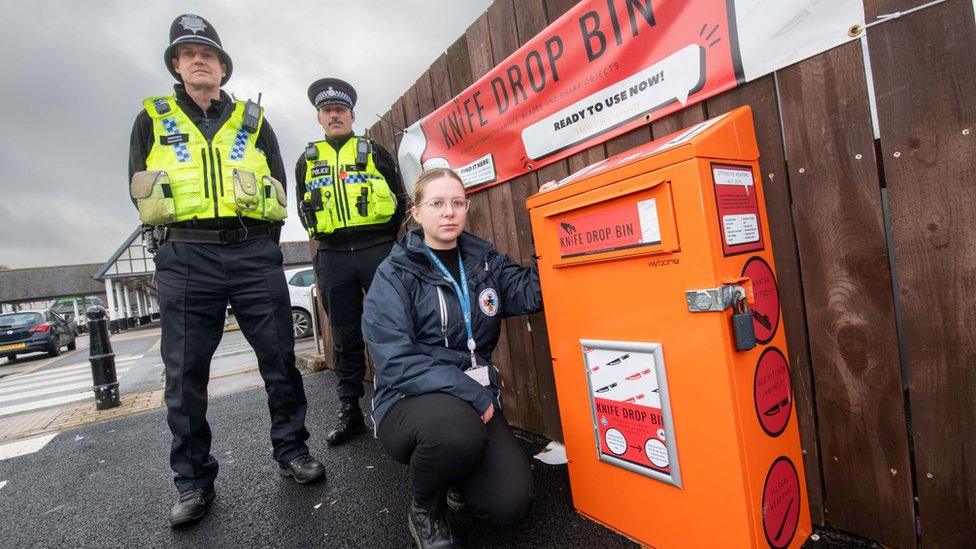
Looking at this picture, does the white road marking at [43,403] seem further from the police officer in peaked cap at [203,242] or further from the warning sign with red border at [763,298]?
the warning sign with red border at [763,298]

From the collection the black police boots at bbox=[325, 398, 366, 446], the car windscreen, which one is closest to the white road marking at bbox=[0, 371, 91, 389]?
the car windscreen

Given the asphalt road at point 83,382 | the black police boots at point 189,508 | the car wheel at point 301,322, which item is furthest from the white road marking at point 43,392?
the black police boots at point 189,508

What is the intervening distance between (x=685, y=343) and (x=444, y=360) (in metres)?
0.87

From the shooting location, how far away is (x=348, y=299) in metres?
2.73

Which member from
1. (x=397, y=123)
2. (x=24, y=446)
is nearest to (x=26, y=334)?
(x=24, y=446)

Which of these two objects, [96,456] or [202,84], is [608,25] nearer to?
[202,84]

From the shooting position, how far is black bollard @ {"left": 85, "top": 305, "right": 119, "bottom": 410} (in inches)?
169

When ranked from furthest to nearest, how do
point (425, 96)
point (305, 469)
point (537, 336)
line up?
point (425, 96), point (537, 336), point (305, 469)

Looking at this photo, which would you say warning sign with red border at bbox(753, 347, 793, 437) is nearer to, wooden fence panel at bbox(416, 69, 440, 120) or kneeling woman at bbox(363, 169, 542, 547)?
kneeling woman at bbox(363, 169, 542, 547)

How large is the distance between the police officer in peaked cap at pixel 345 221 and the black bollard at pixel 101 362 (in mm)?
3276

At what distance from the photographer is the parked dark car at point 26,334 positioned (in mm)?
12391

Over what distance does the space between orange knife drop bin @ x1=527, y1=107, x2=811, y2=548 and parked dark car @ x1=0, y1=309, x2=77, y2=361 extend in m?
18.2

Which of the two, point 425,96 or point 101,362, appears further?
A: point 101,362

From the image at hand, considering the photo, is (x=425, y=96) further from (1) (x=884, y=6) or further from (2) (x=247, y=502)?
(2) (x=247, y=502)
